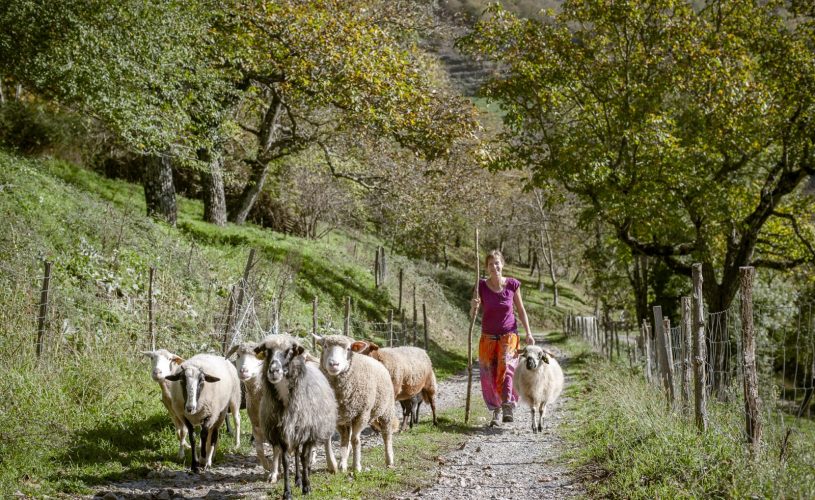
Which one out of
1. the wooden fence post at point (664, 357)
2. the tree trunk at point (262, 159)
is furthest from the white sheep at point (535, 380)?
the tree trunk at point (262, 159)

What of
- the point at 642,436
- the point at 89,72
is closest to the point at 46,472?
the point at 642,436

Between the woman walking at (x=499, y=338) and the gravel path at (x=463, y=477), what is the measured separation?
33.0 inches

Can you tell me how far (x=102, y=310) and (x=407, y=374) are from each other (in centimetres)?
542

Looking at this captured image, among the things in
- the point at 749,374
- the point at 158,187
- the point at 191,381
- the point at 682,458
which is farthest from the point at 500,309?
the point at 158,187

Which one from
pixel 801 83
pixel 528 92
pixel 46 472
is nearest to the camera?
pixel 46 472

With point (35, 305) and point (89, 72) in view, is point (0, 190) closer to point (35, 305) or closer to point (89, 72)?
point (89, 72)

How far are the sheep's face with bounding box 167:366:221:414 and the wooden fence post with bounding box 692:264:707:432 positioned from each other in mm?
5190

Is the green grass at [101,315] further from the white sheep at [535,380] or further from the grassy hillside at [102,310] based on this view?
the white sheep at [535,380]

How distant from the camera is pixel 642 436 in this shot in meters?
7.09

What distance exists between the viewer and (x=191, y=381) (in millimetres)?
7203

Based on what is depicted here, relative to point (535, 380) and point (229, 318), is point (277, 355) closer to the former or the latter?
point (535, 380)

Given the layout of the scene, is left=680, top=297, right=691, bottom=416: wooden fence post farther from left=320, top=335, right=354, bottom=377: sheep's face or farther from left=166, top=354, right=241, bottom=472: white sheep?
left=166, top=354, right=241, bottom=472: white sheep

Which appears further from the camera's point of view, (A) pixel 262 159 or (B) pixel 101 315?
(A) pixel 262 159

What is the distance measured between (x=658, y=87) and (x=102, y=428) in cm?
1516
